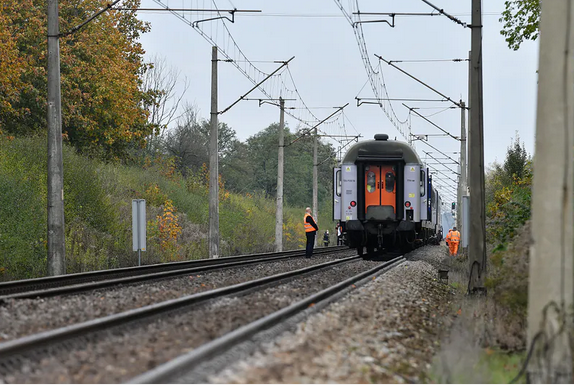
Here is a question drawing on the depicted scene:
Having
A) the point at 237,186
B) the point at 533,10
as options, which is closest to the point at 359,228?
the point at 533,10

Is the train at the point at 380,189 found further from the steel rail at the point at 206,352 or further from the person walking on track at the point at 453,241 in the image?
the steel rail at the point at 206,352

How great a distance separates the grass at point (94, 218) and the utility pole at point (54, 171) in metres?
1.69

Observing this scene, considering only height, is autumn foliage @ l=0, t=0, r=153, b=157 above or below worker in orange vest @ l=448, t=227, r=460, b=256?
above

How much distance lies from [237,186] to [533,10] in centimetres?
5790

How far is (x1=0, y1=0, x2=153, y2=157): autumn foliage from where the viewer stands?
1181 inches

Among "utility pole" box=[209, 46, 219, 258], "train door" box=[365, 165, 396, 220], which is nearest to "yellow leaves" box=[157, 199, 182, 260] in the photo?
"utility pole" box=[209, 46, 219, 258]

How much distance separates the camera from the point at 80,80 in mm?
32812

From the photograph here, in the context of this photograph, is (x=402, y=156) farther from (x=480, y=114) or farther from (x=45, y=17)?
(x=45, y=17)

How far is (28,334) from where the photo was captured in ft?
28.1

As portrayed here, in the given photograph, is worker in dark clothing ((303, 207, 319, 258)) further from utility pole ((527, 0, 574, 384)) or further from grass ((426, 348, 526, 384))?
utility pole ((527, 0, 574, 384))

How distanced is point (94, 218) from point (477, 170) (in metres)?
14.1

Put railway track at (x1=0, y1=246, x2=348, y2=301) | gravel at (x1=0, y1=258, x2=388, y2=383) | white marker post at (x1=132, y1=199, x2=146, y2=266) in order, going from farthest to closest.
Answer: white marker post at (x1=132, y1=199, x2=146, y2=266) → railway track at (x1=0, y1=246, x2=348, y2=301) → gravel at (x1=0, y1=258, x2=388, y2=383)

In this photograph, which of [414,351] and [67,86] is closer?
[414,351]

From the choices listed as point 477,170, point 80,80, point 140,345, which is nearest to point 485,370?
point 140,345
